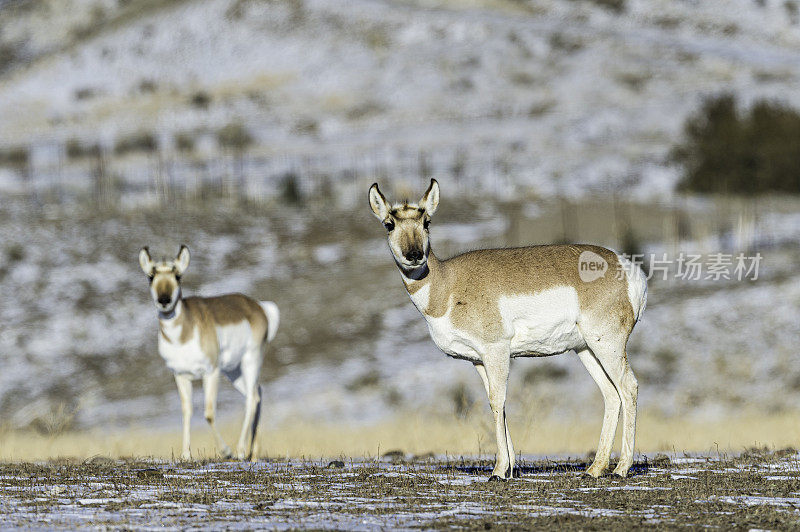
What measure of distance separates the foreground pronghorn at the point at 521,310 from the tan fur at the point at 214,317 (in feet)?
15.6

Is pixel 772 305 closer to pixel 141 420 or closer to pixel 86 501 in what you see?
pixel 141 420

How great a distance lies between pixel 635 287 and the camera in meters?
11.6

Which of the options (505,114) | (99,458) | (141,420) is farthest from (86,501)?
(505,114)

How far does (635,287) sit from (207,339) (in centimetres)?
641

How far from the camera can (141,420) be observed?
28.9 metres

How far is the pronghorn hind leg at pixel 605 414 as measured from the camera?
11.1 meters

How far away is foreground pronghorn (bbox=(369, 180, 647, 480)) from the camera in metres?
11.1

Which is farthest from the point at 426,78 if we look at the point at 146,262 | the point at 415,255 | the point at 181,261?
the point at 415,255

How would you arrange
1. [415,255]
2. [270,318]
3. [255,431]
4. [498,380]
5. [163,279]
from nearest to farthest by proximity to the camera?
1. [415,255]
2. [498,380]
3. [163,279]
4. [255,431]
5. [270,318]

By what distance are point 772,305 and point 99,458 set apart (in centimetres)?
2556

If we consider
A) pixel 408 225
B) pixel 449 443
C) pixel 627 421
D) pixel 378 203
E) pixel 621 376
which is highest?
pixel 378 203

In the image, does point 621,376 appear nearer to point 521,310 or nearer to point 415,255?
point 521,310

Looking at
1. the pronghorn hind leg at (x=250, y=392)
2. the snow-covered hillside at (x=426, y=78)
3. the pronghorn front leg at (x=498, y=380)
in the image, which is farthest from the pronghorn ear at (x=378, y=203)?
the snow-covered hillside at (x=426, y=78)

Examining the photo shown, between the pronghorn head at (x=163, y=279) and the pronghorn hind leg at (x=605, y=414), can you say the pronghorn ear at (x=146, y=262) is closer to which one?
the pronghorn head at (x=163, y=279)
